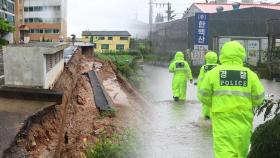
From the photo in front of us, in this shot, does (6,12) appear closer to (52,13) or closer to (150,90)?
(52,13)

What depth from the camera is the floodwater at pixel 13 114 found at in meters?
5.70

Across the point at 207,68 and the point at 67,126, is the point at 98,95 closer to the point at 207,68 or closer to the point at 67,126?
the point at 67,126

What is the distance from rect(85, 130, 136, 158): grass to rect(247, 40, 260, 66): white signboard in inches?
1070

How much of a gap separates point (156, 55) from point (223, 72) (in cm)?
4508

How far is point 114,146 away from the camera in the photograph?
268 inches

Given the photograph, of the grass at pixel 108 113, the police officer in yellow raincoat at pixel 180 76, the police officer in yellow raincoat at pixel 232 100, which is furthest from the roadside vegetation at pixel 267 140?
the police officer in yellow raincoat at pixel 180 76

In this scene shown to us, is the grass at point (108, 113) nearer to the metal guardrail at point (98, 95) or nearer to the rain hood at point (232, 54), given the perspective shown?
the metal guardrail at point (98, 95)

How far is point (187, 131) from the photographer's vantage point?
1085 cm

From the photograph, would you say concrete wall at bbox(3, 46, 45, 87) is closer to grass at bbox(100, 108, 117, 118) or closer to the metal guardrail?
grass at bbox(100, 108, 117, 118)

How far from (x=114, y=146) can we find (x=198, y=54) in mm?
26069

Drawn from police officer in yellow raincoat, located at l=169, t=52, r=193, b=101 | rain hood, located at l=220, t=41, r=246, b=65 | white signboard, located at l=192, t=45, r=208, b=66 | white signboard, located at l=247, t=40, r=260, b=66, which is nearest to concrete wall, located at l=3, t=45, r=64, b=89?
rain hood, located at l=220, t=41, r=246, b=65

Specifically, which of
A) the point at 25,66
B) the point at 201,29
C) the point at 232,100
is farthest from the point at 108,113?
the point at 201,29

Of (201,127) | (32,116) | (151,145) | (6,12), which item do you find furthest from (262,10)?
(6,12)

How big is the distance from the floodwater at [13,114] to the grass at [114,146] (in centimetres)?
92
